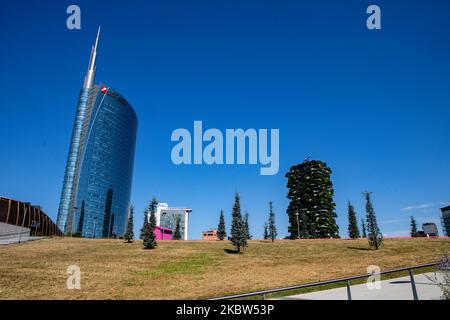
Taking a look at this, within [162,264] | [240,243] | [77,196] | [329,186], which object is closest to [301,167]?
[329,186]

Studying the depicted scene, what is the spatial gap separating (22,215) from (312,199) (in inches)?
3189

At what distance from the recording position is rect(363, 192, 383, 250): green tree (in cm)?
4247

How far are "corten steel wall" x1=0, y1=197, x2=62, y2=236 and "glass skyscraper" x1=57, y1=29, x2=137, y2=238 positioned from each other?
206 ft

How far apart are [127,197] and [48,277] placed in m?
171

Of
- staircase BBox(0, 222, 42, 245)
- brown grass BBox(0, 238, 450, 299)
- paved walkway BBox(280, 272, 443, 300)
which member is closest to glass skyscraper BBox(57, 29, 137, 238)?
staircase BBox(0, 222, 42, 245)

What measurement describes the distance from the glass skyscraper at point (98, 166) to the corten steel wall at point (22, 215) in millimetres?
62931

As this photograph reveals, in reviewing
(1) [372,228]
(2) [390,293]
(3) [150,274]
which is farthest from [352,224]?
(2) [390,293]

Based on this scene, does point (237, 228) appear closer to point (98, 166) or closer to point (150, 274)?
point (150, 274)

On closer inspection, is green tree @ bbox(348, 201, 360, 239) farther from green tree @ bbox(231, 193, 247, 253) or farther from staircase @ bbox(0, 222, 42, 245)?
staircase @ bbox(0, 222, 42, 245)

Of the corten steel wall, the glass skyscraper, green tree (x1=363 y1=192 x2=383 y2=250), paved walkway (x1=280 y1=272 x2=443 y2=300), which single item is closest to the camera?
paved walkway (x1=280 y1=272 x2=443 y2=300)

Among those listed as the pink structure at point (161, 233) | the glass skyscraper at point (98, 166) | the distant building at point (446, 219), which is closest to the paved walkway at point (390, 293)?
the pink structure at point (161, 233)

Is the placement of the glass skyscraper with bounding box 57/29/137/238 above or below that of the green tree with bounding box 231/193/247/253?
above

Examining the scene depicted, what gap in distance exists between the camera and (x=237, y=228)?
150 feet

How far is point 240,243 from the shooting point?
44.1 meters
